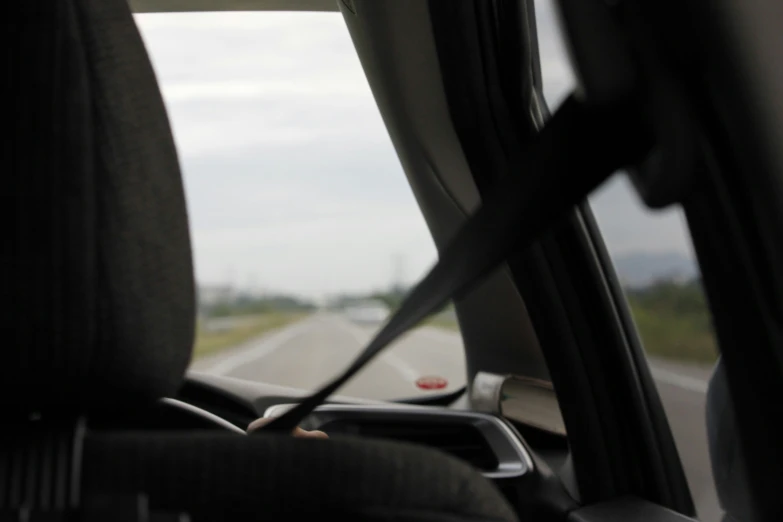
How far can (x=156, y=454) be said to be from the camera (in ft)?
3.34

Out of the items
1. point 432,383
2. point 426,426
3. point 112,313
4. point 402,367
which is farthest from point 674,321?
point 402,367

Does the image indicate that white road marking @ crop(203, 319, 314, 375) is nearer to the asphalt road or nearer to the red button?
the asphalt road

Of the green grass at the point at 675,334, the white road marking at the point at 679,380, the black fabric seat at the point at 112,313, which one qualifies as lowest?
the white road marking at the point at 679,380

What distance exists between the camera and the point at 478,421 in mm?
2426

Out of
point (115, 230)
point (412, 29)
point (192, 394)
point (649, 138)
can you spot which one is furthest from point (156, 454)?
point (192, 394)

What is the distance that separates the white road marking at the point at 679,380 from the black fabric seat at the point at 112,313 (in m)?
0.77

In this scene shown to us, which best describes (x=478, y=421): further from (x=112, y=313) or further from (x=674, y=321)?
(x=112, y=313)

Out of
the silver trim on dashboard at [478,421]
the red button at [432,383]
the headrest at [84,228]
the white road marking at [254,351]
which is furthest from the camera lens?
the white road marking at [254,351]

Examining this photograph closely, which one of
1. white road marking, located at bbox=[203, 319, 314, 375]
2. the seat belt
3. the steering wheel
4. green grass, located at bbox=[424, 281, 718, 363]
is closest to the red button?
the steering wheel

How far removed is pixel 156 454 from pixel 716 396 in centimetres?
110

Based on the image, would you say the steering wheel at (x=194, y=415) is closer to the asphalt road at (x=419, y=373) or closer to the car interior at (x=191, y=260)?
the asphalt road at (x=419, y=373)

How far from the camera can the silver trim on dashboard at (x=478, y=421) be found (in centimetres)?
216

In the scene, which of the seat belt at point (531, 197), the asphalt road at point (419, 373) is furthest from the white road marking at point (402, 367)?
the seat belt at point (531, 197)

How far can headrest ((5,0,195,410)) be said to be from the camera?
0.96 m
